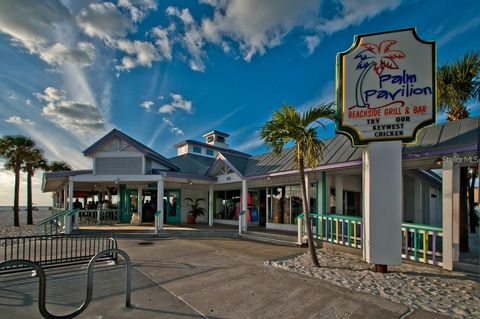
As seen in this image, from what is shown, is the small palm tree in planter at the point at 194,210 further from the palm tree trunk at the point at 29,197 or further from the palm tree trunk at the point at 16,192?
the palm tree trunk at the point at 29,197

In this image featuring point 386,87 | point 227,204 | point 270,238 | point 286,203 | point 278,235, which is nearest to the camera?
point 386,87

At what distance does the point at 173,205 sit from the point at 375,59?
1545 cm

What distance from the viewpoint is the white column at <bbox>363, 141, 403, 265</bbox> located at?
21.6 ft

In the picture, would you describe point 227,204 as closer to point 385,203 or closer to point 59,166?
point 385,203

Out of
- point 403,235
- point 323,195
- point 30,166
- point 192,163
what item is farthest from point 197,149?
point 403,235

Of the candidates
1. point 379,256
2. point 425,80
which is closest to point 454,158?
point 425,80

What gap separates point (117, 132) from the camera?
15094 mm

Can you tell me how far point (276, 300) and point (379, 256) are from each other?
10.7ft

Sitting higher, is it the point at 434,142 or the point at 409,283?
the point at 434,142

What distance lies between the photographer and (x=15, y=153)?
22.0 m

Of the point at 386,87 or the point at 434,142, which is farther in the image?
the point at 434,142

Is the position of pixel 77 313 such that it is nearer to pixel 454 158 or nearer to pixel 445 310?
pixel 445 310

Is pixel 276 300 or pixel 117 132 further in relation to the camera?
pixel 117 132

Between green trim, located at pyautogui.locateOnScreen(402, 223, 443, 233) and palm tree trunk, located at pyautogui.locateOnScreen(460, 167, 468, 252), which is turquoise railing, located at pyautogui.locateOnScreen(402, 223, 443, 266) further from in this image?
palm tree trunk, located at pyautogui.locateOnScreen(460, 167, 468, 252)
